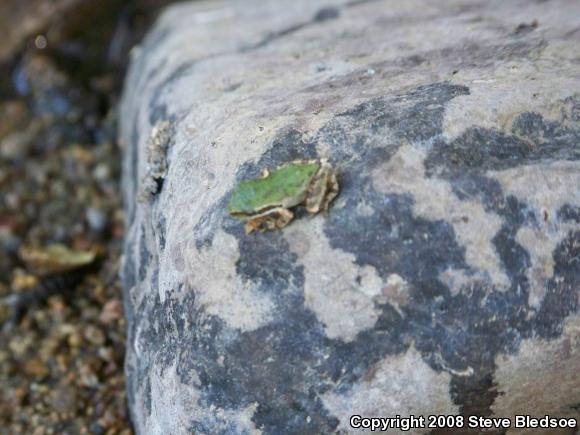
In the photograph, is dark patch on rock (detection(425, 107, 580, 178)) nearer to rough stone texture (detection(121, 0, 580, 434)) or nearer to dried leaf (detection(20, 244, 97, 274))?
rough stone texture (detection(121, 0, 580, 434))

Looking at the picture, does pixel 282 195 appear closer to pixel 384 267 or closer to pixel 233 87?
pixel 384 267

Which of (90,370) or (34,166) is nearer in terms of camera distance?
(90,370)

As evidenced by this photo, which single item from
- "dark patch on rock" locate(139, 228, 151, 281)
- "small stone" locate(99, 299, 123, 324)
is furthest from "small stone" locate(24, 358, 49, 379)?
"dark patch on rock" locate(139, 228, 151, 281)

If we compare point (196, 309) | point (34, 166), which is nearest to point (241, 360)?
point (196, 309)

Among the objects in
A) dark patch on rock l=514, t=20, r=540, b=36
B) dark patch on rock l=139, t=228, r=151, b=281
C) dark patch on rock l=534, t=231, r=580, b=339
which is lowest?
dark patch on rock l=139, t=228, r=151, b=281

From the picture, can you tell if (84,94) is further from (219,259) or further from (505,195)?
(505,195)

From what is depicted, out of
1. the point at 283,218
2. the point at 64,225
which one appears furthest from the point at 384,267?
the point at 64,225
